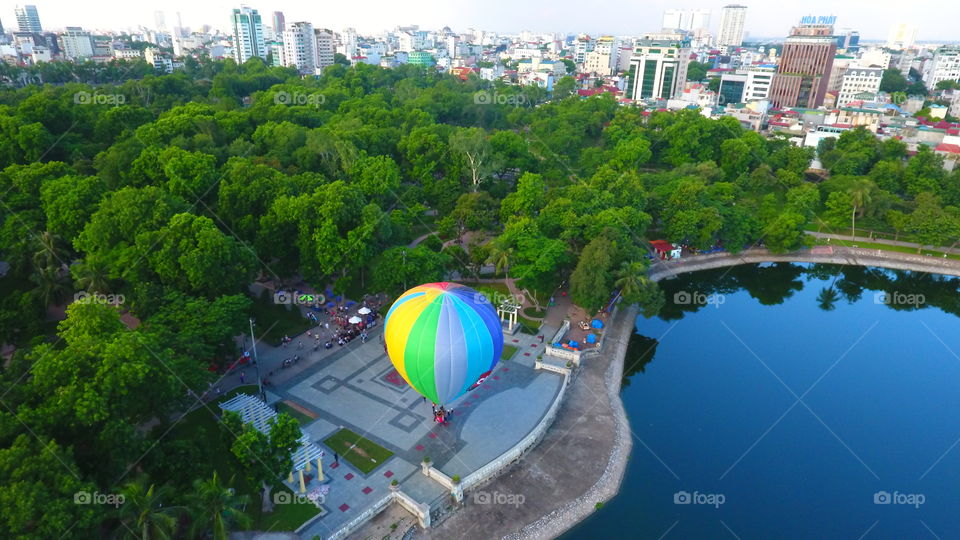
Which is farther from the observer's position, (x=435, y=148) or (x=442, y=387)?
(x=435, y=148)

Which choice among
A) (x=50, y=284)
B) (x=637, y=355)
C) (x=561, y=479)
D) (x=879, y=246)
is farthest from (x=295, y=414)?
(x=879, y=246)

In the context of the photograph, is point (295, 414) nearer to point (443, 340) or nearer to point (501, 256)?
point (443, 340)

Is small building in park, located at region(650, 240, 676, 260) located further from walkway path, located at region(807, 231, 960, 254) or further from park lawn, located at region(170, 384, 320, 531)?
park lawn, located at region(170, 384, 320, 531)

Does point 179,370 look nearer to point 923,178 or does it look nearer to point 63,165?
point 63,165

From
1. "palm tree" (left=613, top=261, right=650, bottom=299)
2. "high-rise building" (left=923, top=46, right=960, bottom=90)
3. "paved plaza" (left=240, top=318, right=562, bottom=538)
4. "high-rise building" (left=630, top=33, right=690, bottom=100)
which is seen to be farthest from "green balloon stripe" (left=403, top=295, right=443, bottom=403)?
"high-rise building" (left=923, top=46, right=960, bottom=90)

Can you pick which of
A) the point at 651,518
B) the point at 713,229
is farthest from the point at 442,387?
the point at 713,229

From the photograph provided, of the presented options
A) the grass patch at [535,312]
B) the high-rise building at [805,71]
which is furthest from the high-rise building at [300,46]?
the grass patch at [535,312]

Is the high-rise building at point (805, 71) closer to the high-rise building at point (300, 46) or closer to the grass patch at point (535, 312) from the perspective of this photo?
the grass patch at point (535, 312)
